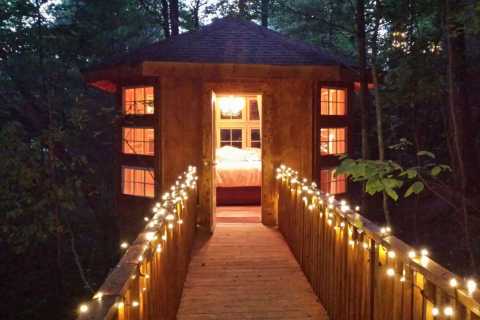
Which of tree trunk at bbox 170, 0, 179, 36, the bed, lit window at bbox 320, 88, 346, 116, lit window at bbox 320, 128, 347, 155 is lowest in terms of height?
the bed

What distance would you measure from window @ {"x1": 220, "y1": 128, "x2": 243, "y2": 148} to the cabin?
0.14ft

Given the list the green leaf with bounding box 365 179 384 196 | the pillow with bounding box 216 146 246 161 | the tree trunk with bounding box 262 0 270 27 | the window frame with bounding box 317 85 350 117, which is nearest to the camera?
the green leaf with bounding box 365 179 384 196

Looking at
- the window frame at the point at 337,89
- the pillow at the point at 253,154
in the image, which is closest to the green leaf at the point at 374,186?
the window frame at the point at 337,89

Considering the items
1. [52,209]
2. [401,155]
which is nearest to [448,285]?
[52,209]

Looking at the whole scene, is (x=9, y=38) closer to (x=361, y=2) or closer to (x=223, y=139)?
(x=223, y=139)

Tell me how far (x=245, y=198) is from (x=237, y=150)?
185cm

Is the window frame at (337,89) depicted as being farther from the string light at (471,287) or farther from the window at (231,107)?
the string light at (471,287)

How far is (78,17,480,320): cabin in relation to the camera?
3.17 meters

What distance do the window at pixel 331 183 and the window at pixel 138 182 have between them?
3.55 metres

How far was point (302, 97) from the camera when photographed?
912cm

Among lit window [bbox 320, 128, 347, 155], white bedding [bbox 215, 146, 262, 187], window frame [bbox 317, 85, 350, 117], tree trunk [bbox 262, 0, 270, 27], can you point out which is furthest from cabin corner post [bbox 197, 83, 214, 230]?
tree trunk [bbox 262, 0, 270, 27]

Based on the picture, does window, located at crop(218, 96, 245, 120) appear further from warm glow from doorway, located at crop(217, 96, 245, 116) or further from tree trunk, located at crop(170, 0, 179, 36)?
A: tree trunk, located at crop(170, 0, 179, 36)

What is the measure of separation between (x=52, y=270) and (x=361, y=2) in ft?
32.8

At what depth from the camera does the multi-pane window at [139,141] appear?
938 centimetres
